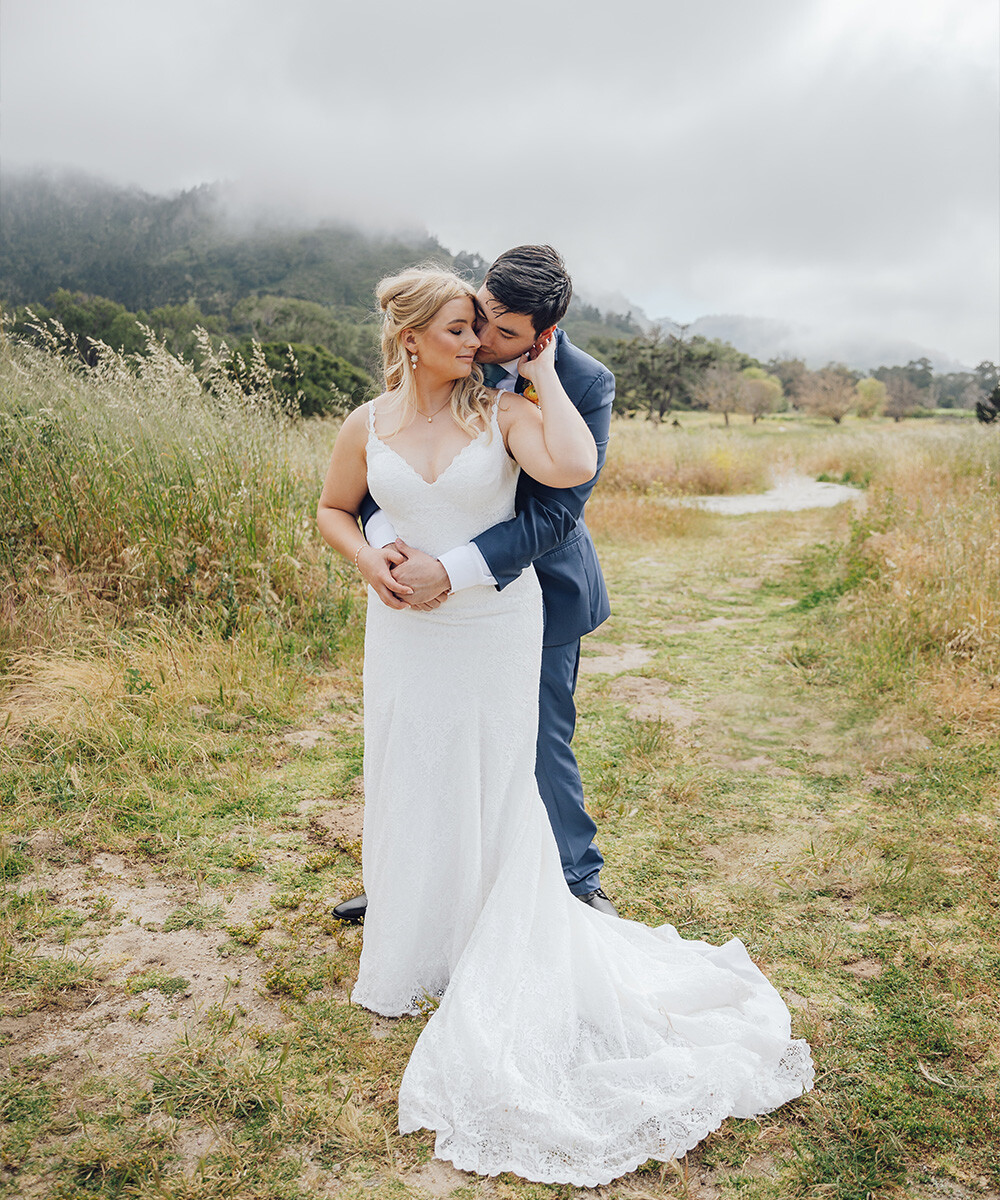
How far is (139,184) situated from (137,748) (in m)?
80.4

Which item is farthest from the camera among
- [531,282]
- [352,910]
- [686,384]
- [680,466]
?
[686,384]

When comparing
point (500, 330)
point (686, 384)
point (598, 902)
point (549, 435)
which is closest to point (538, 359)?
point (500, 330)

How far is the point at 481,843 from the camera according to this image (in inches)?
94.3

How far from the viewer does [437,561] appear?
7.41 ft

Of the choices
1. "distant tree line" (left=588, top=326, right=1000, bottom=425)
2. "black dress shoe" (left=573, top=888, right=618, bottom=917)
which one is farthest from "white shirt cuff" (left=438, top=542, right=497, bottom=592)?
"distant tree line" (left=588, top=326, right=1000, bottom=425)

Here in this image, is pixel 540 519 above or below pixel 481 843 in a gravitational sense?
above

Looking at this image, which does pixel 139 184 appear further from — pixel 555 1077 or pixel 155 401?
pixel 555 1077

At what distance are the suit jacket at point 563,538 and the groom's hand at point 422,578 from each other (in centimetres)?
13

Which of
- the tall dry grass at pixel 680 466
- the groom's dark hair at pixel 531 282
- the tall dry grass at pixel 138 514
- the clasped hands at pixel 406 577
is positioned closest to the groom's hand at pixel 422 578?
the clasped hands at pixel 406 577

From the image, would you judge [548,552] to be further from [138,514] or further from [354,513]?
[138,514]

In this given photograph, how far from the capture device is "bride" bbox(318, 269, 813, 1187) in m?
2.12

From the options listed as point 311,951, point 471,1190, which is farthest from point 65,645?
point 471,1190

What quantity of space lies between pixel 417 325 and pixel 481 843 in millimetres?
1441

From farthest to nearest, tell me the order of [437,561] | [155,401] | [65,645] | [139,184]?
[139,184] → [155,401] → [65,645] → [437,561]
